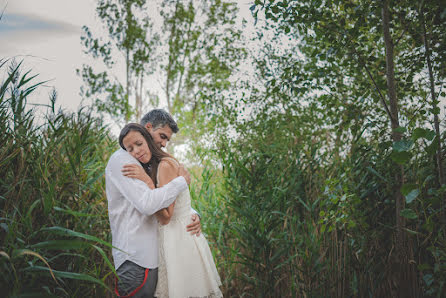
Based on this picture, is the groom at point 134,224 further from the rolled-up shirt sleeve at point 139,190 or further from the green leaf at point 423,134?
the green leaf at point 423,134

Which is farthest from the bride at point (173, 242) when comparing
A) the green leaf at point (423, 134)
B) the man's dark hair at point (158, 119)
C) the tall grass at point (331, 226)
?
the green leaf at point (423, 134)

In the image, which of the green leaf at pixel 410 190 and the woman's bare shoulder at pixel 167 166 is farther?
the woman's bare shoulder at pixel 167 166

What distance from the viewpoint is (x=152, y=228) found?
6.56 feet

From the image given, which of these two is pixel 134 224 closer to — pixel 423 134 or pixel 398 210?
pixel 423 134

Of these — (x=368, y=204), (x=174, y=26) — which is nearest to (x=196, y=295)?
(x=368, y=204)

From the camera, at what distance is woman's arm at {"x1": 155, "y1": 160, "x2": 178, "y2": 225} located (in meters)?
2.01

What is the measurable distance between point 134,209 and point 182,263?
0.41m

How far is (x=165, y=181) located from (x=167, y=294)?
2.07 feet

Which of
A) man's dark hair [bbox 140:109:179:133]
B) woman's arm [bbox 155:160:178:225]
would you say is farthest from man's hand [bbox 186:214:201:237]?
man's dark hair [bbox 140:109:179:133]

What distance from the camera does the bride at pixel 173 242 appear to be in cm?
194

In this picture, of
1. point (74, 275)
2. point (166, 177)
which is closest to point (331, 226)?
point (166, 177)

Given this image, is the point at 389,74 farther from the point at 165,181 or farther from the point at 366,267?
the point at 165,181

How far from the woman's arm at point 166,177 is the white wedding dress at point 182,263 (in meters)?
0.07

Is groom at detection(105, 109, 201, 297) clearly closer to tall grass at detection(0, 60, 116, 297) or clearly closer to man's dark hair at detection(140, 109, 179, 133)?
tall grass at detection(0, 60, 116, 297)
